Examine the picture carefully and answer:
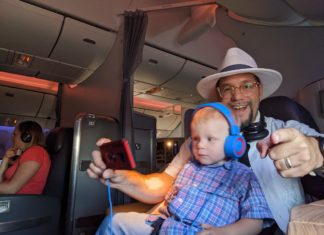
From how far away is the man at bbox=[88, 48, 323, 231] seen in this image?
2.28 feet

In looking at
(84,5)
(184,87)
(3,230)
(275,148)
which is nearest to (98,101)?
(84,5)

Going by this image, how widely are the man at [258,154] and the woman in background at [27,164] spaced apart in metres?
1.34

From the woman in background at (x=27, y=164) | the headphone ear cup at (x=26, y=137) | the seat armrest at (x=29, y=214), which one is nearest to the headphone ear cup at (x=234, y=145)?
the seat armrest at (x=29, y=214)

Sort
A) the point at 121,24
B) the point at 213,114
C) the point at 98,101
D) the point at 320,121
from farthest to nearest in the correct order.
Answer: the point at 98,101 < the point at 121,24 < the point at 320,121 < the point at 213,114

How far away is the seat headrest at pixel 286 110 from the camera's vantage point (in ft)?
5.03

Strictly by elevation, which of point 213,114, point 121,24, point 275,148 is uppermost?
point 121,24

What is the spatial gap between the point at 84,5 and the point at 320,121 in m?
3.35

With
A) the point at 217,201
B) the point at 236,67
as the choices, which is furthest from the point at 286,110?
the point at 217,201

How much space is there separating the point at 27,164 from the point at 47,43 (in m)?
2.43

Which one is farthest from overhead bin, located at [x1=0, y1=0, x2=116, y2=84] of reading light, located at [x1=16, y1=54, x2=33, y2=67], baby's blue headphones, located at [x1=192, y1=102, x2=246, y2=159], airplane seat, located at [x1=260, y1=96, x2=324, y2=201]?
baby's blue headphones, located at [x1=192, y1=102, x2=246, y2=159]

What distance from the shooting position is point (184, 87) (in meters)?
6.43

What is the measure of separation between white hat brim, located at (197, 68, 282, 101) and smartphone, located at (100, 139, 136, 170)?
97 centimetres

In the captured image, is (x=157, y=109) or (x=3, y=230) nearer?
(x=3, y=230)

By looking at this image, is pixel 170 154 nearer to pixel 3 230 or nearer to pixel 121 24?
pixel 121 24
